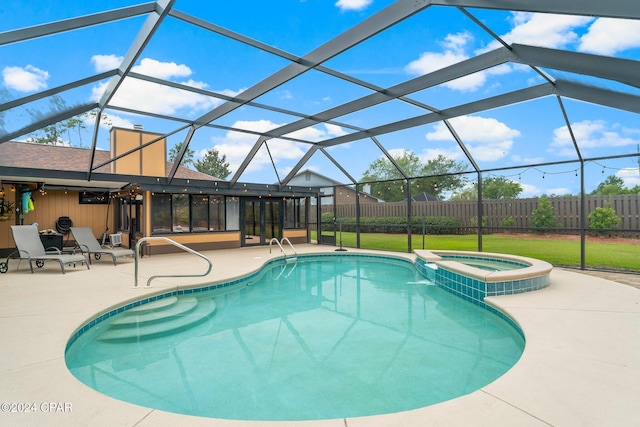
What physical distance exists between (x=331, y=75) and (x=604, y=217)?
37.7 ft

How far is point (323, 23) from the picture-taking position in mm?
Answer: 4688

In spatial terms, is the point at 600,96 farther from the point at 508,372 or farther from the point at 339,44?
the point at 508,372

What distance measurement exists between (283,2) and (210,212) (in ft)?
32.8

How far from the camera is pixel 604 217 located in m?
11.9

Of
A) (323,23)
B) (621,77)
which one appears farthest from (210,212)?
(621,77)

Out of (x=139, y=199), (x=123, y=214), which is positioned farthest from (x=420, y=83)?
(x=123, y=214)

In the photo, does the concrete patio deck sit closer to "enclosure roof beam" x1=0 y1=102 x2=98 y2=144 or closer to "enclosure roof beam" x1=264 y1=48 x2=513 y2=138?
"enclosure roof beam" x1=0 y1=102 x2=98 y2=144

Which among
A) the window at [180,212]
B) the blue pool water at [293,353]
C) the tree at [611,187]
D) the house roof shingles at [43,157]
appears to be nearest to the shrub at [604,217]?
the tree at [611,187]

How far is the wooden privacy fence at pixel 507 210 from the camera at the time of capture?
10.8 m

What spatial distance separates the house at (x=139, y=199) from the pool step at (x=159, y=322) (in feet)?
21.0

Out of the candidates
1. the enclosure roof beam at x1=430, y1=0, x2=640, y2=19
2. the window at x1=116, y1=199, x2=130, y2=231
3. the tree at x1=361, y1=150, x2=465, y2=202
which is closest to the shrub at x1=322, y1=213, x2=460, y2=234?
the tree at x1=361, y1=150, x2=465, y2=202

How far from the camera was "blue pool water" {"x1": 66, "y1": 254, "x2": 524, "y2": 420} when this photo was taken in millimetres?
2859

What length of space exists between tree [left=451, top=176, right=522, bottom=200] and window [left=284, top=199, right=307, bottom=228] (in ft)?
29.0

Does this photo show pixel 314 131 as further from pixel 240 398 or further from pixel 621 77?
pixel 240 398
